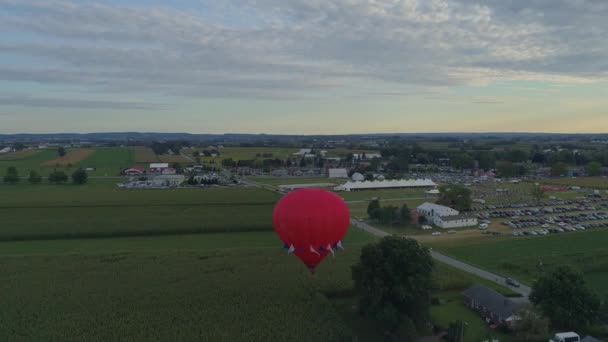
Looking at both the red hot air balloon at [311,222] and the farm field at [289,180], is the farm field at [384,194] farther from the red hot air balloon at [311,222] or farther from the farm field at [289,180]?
the red hot air balloon at [311,222]

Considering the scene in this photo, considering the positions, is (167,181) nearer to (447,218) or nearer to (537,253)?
(447,218)

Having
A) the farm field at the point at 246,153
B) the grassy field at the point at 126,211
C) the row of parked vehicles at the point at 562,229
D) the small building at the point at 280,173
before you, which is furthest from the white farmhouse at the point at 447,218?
the farm field at the point at 246,153

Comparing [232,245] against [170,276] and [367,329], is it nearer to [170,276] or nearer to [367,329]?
[170,276]

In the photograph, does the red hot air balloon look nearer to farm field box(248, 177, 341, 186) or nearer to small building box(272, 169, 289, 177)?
farm field box(248, 177, 341, 186)

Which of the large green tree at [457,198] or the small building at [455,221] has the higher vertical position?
the large green tree at [457,198]

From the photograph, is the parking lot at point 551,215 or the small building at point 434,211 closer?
the parking lot at point 551,215

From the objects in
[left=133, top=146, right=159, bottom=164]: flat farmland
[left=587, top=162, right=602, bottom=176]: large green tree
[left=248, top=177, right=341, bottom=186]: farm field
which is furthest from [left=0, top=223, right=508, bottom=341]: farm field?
[left=133, top=146, right=159, bottom=164]: flat farmland

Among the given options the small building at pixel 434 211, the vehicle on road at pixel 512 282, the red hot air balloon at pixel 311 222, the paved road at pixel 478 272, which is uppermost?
the red hot air balloon at pixel 311 222
